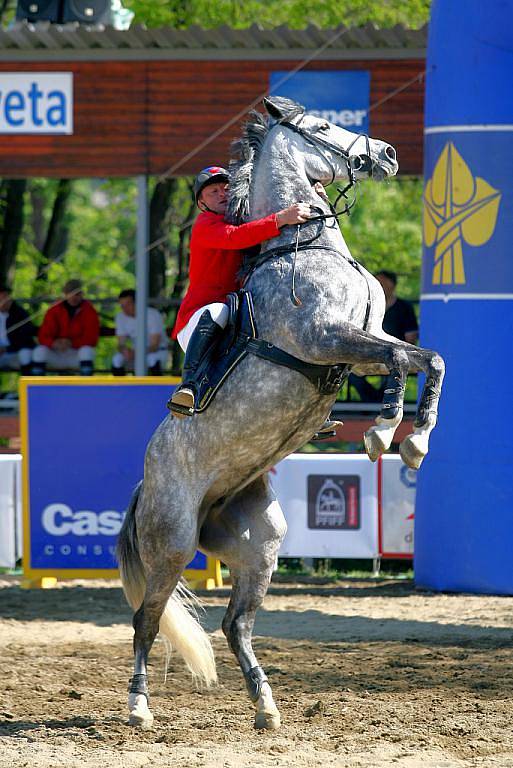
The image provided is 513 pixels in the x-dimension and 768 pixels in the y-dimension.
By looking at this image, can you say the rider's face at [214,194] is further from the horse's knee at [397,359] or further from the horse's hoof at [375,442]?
the horse's hoof at [375,442]

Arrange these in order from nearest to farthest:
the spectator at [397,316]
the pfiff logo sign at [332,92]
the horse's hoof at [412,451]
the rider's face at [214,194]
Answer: the horse's hoof at [412,451]
the rider's face at [214,194]
the spectator at [397,316]
the pfiff logo sign at [332,92]

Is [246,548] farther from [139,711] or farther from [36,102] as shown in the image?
[36,102]

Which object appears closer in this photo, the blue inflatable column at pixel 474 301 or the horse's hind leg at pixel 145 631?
the horse's hind leg at pixel 145 631

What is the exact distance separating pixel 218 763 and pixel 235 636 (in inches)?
38.5

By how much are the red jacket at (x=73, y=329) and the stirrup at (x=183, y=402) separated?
8.28m

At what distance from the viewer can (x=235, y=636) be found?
6.38m

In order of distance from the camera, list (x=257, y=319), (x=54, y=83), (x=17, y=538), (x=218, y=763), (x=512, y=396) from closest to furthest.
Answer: (x=218, y=763), (x=257, y=319), (x=512, y=396), (x=17, y=538), (x=54, y=83)

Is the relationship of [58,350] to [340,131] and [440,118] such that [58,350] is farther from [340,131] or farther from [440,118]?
[340,131]

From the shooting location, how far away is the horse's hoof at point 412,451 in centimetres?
555

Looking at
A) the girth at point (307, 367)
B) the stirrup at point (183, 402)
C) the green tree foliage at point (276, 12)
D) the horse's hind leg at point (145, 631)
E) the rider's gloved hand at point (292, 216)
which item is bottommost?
the horse's hind leg at point (145, 631)

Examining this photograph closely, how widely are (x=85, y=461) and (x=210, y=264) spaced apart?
4.59 meters

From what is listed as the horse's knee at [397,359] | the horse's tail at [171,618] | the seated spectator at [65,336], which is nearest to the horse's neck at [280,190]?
the horse's knee at [397,359]

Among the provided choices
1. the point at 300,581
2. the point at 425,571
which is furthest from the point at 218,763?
the point at 300,581

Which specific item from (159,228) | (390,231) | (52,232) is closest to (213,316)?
(159,228)
